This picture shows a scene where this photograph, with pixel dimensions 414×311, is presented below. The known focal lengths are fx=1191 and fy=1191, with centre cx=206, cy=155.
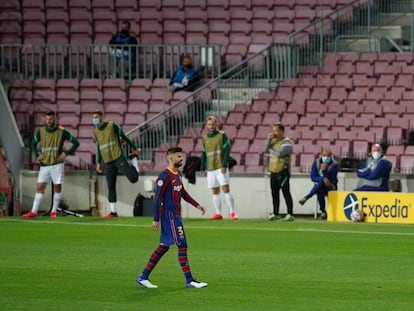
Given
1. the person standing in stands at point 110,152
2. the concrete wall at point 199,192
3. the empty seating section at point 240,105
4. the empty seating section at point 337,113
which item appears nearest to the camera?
the person standing in stands at point 110,152

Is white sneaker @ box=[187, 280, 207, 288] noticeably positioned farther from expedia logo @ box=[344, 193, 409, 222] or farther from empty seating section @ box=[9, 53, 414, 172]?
empty seating section @ box=[9, 53, 414, 172]

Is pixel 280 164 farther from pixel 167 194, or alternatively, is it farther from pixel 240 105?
pixel 167 194

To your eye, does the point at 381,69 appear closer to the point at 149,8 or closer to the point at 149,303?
the point at 149,8

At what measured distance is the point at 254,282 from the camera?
13914mm

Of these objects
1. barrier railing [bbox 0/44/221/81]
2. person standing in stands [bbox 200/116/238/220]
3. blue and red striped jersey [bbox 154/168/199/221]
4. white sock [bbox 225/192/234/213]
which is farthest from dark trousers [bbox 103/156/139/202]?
blue and red striped jersey [bbox 154/168/199/221]

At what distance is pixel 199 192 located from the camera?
85.7 feet

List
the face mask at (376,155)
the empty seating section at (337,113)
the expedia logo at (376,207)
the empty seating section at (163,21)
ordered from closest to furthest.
→ 1. the expedia logo at (376,207)
2. the face mask at (376,155)
3. the empty seating section at (337,113)
4. the empty seating section at (163,21)

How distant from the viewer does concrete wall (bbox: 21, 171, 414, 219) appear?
25.3 meters

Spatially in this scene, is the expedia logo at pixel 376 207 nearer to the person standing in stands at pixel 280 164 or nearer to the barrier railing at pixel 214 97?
the person standing in stands at pixel 280 164

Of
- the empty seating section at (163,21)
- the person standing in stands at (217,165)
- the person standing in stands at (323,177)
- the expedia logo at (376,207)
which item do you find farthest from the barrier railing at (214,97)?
the expedia logo at (376,207)

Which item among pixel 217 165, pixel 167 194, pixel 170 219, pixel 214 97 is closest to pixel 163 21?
pixel 214 97

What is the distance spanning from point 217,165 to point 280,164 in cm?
133

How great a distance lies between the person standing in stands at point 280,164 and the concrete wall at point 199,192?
1.85 meters

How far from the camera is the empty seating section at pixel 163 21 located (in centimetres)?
3134
